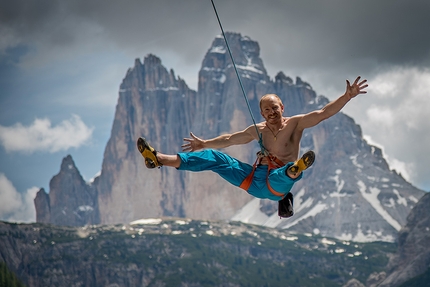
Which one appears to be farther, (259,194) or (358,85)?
(259,194)

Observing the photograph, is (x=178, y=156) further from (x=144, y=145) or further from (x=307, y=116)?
(x=307, y=116)

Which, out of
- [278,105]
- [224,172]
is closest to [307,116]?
[278,105]

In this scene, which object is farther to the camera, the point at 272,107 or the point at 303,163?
the point at 272,107

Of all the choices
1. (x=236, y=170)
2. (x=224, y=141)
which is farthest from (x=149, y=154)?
(x=224, y=141)

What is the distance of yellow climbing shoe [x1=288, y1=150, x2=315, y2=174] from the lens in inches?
1077

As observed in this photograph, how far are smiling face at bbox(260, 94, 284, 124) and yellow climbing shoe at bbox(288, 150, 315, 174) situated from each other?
1.72 meters

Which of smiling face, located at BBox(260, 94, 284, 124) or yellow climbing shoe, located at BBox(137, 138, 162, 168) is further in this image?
smiling face, located at BBox(260, 94, 284, 124)

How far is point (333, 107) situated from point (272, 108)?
179cm

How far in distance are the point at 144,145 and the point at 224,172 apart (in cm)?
246

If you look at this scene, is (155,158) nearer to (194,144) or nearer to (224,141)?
(224,141)

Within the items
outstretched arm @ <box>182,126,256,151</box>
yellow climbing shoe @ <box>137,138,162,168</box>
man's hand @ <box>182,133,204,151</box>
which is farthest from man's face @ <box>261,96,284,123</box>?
yellow climbing shoe @ <box>137,138,162,168</box>

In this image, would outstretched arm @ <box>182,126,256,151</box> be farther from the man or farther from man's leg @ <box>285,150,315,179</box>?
man's leg @ <box>285,150,315,179</box>

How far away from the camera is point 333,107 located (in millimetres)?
27734

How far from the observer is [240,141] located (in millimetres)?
29891
